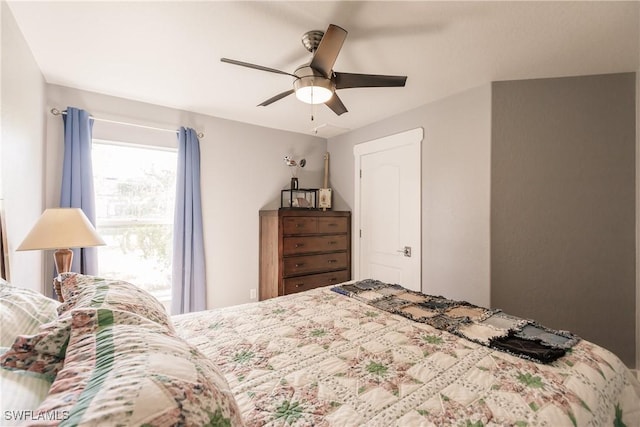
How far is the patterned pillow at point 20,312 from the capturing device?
0.80 metres

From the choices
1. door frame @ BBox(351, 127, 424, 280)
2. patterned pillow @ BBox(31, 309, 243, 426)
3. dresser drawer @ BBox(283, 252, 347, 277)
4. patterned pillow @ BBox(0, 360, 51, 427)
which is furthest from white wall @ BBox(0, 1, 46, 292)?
door frame @ BBox(351, 127, 424, 280)

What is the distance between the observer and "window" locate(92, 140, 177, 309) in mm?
2797

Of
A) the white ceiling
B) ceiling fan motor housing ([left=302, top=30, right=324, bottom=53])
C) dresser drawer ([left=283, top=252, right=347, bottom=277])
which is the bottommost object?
dresser drawer ([left=283, top=252, right=347, bottom=277])

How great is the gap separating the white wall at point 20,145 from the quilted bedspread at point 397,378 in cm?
123

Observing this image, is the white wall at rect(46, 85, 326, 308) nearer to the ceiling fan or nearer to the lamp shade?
the lamp shade

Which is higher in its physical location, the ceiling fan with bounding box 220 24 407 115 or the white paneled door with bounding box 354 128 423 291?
the ceiling fan with bounding box 220 24 407 115

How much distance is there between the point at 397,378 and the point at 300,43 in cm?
200

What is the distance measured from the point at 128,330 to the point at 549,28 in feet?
8.52

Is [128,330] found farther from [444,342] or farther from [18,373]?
[444,342]

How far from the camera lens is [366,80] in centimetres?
173

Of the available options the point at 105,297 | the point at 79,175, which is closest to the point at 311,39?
the point at 105,297

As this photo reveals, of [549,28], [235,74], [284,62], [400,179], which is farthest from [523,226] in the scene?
[235,74]

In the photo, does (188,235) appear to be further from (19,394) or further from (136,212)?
(19,394)

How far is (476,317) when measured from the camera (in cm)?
161
